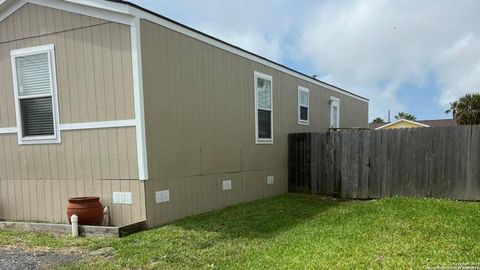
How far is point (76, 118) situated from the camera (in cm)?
633

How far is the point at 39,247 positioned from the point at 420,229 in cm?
526

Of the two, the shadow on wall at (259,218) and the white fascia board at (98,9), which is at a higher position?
the white fascia board at (98,9)

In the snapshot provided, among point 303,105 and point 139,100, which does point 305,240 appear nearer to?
point 139,100

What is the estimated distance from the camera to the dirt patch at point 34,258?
4.45 metres

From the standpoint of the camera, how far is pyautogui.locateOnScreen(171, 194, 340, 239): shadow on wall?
230 inches

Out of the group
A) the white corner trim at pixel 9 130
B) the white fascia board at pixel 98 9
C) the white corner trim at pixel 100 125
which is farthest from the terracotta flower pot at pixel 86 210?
the white fascia board at pixel 98 9

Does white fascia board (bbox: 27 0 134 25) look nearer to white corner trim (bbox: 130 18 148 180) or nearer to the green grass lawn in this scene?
white corner trim (bbox: 130 18 148 180)

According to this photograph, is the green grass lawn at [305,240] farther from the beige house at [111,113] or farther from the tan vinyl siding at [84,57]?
the tan vinyl siding at [84,57]

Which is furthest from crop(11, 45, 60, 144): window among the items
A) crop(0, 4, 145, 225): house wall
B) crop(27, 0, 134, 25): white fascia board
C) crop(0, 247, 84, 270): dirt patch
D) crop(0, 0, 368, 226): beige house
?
crop(0, 247, 84, 270): dirt patch

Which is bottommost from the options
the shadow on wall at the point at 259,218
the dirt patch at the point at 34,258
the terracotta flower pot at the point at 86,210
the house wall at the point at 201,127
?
the shadow on wall at the point at 259,218

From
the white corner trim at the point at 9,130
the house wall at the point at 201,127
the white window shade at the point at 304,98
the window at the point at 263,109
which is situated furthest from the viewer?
the white window shade at the point at 304,98

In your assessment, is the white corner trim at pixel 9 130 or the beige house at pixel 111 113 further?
the white corner trim at pixel 9 130

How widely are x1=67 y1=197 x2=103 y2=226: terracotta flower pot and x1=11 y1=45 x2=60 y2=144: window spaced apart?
134 cm

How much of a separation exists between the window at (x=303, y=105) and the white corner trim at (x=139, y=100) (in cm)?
632
